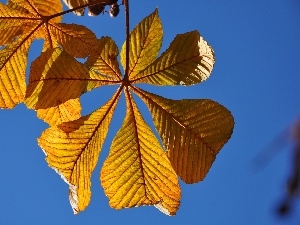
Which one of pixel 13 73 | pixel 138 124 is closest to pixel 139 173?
pixel 138 124

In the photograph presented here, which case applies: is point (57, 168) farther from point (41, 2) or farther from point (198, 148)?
point (41, 2)

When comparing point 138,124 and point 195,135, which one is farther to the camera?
point 138,124

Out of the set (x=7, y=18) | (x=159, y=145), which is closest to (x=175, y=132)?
(x=159, y=145)

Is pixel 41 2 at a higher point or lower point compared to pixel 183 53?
higher

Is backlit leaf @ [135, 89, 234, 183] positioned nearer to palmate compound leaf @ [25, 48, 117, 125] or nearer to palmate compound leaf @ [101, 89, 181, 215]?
palmate compound leaf @ [101, 89, 181, 215]

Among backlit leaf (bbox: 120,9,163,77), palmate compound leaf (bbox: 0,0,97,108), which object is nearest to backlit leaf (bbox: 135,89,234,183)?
backlit leaf (bbox: 120,9,163,77)

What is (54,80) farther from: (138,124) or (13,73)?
(138,124)
